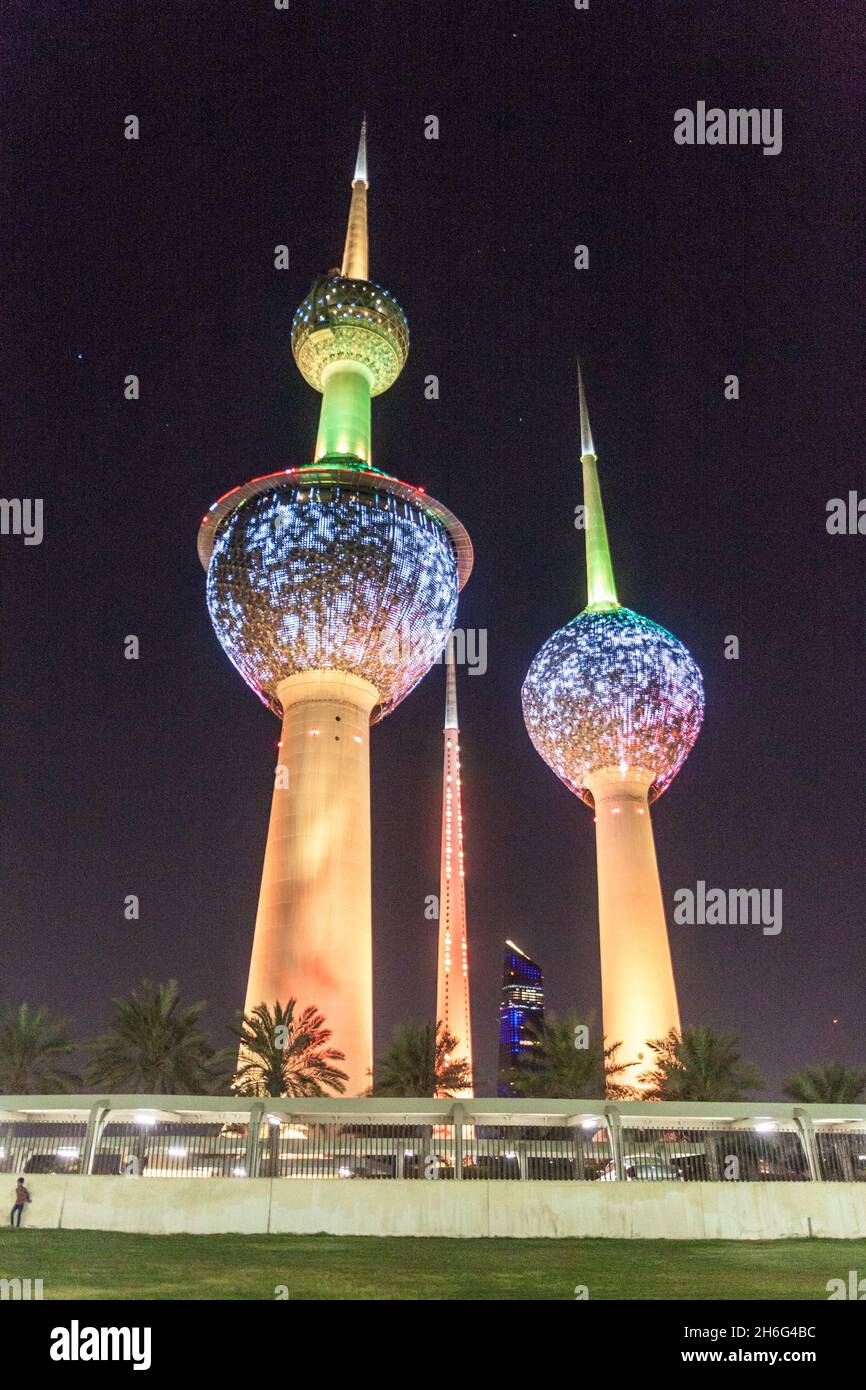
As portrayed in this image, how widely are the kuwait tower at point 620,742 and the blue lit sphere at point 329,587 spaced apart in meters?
21.2

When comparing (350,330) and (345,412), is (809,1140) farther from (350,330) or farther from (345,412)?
(350,330)

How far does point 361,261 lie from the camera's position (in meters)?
86.0

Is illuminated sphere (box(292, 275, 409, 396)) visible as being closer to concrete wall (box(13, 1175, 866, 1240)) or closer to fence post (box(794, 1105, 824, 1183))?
fence post (box(794, 1105, 824, 1183))

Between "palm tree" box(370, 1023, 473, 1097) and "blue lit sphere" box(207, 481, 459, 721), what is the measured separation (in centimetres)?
2727

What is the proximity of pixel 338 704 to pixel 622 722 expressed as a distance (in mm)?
32409

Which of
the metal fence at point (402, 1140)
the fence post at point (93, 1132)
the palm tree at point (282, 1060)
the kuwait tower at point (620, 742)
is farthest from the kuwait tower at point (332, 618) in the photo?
the fence post at point (93, 1132)

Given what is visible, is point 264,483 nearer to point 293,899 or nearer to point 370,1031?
point 293,899

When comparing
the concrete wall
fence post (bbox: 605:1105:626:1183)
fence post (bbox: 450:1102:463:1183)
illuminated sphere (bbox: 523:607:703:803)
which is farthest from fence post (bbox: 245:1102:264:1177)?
illuminated sphere (bbox: 523:607:703:803)

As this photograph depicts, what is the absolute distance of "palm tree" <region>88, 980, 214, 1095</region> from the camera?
4044 cm

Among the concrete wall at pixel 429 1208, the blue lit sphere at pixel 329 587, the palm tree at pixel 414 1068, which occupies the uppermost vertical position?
the blue lit sphere at pixel 329 587

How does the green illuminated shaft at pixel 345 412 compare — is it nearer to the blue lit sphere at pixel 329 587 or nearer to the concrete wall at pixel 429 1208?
the blue lit sphere at pixel 329 587

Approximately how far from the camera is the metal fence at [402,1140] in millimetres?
25609
